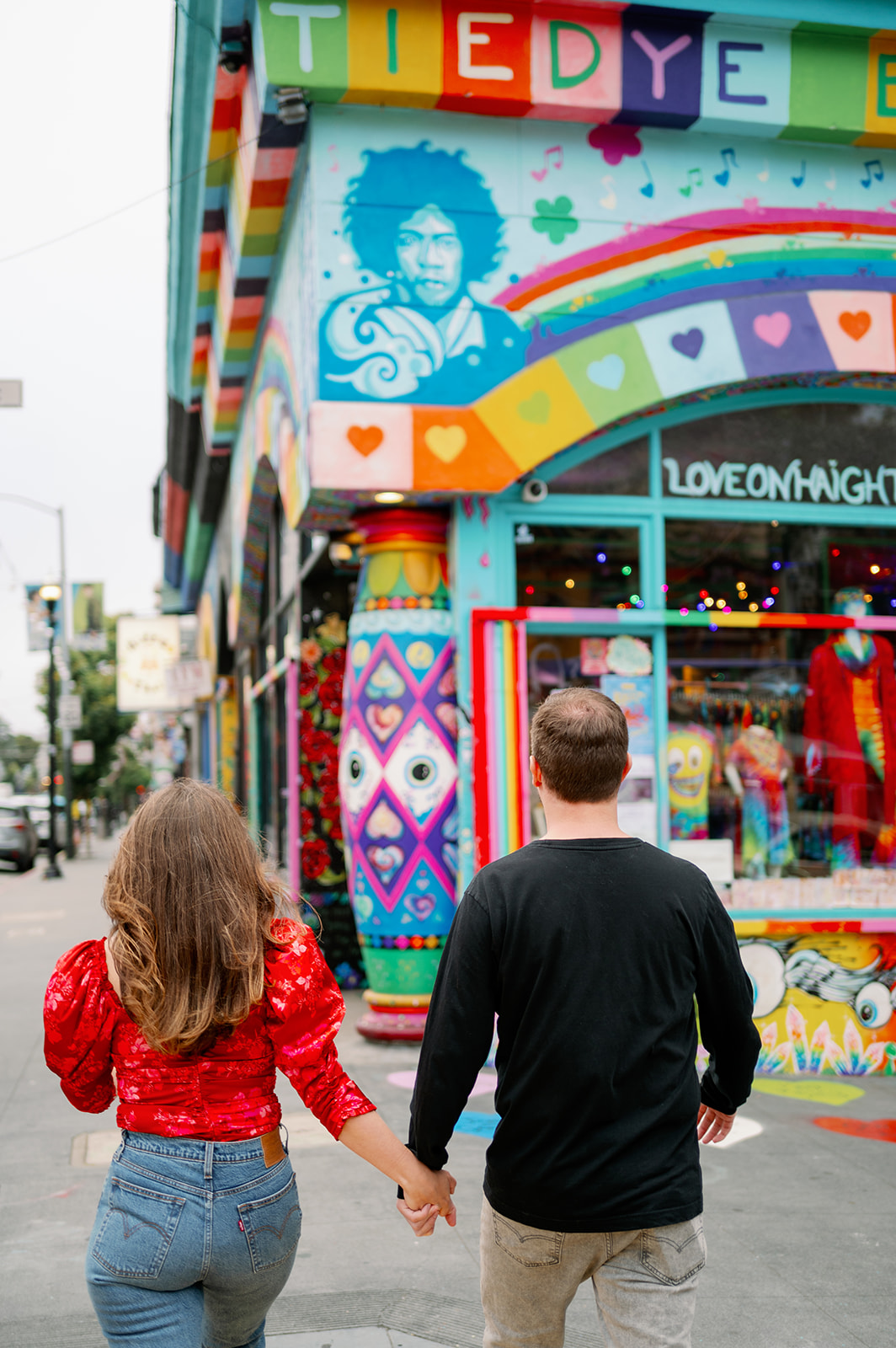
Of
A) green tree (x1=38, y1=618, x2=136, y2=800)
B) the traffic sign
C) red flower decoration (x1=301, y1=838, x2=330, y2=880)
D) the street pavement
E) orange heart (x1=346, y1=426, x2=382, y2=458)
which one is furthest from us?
green tree (x1=38, y1=618, x2=136, y2=800)

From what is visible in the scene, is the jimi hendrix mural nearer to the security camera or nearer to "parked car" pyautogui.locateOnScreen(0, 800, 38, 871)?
the security camera

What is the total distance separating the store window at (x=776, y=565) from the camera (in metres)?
7.95

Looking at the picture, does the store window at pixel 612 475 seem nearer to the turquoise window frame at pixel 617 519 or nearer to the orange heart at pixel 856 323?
the turquoise window frame at pixel 617 519

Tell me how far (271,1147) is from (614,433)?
6.07 metres

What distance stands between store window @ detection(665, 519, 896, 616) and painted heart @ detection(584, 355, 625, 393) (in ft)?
3.18

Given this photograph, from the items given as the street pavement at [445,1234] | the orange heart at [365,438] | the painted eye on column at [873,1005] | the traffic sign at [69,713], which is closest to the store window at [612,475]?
the orange heart at [365,438]

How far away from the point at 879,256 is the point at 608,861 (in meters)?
6.64

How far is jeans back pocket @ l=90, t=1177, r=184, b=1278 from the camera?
7.55 ft

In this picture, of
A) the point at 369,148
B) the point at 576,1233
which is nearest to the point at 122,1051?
the point at 576,1233

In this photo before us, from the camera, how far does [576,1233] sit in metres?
2.47

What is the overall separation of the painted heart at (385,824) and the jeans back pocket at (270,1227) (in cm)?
522

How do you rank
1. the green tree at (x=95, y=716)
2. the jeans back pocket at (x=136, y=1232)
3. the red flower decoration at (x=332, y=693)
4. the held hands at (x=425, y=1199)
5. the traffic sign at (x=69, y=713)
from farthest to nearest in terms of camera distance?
the green tree at (x=95, y=716), the traffic sign at (x=69, y=713), the red flower decoration at (x=332, y=693), the held hands at (x=425, y=1199), the jeans back pocket at (x=136, y=1232)

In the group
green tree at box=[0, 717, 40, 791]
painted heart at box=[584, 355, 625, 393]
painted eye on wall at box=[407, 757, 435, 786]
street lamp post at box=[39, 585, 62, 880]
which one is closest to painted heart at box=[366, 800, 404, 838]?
painted eye on wall at box=[407, 757, 435, 786]

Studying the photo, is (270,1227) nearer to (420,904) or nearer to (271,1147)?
(271,1147)
